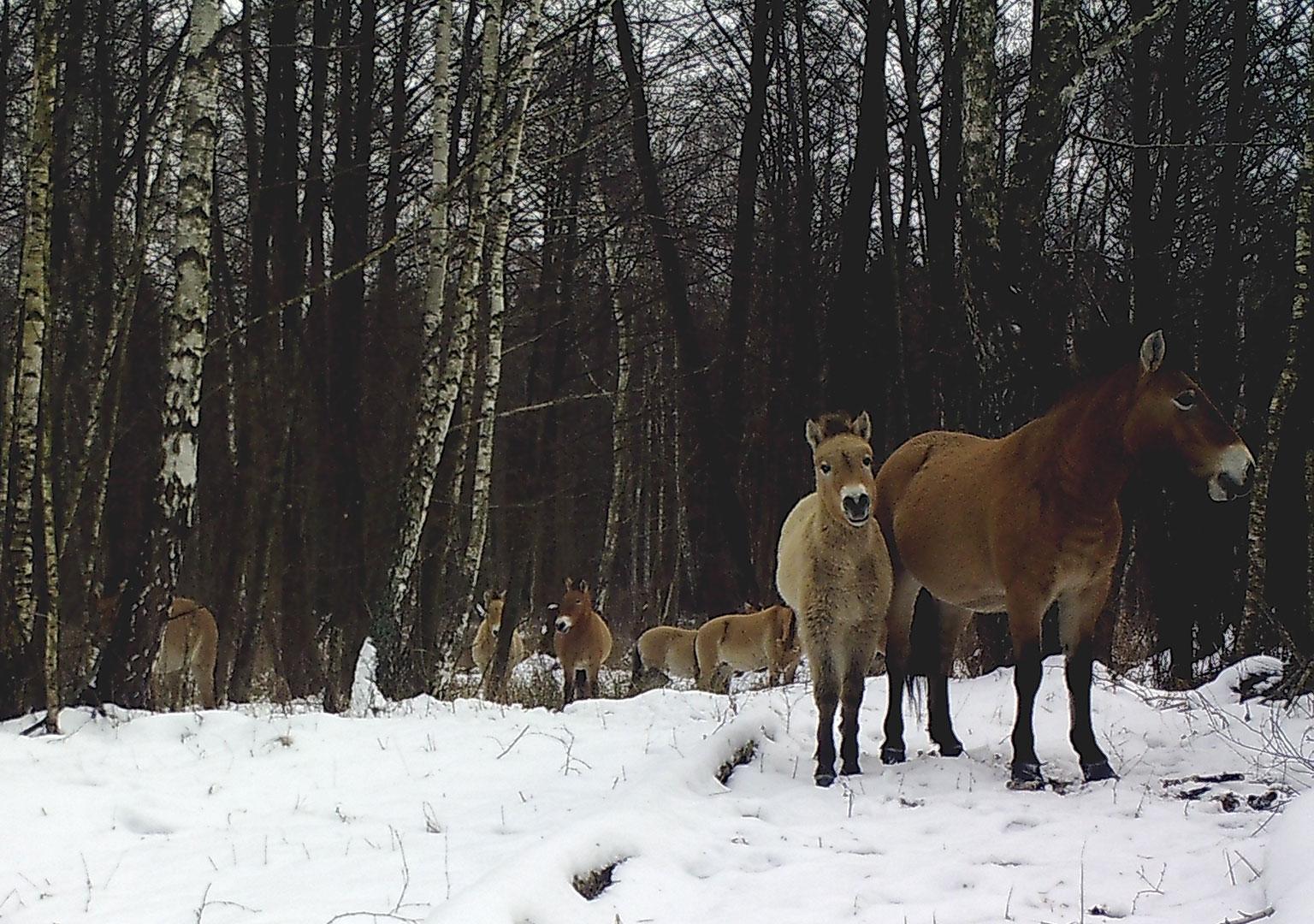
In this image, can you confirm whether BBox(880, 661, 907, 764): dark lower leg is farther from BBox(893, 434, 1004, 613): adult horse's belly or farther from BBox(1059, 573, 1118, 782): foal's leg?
BBox(1059, 573, 1118, 782): foal's leg

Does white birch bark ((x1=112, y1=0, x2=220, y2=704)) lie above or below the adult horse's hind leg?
above

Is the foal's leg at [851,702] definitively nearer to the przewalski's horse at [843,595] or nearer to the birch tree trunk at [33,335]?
the przewalski's horse at [843,595]

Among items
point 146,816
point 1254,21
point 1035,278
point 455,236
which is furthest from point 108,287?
point 1254,21

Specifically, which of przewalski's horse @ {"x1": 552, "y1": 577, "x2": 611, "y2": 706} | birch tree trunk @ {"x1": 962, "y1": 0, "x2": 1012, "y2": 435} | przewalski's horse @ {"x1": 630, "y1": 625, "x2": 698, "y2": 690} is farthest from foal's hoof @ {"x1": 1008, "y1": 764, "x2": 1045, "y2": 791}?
przewalski's horse @ {"x1": 630, "y1": 625, "x2": 698, "y2": 690}

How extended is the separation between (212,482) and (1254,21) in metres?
13.5

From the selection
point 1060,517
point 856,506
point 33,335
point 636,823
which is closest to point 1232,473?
point 1060,517

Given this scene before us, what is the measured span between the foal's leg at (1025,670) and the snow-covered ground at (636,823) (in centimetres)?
23

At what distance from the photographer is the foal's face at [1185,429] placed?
5.64 metres

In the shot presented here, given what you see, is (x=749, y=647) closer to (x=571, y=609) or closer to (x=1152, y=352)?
(x=571, y=609)

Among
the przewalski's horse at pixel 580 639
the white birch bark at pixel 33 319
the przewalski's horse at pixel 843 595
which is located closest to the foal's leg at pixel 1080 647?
the przewalski's horse at pixel 843 595

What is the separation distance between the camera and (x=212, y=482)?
51.8 feet

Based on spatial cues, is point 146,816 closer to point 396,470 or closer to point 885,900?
point 885,900

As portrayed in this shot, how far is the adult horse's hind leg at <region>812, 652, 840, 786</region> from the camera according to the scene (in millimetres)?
6152

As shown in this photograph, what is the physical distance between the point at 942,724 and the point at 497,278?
19.8 ft
